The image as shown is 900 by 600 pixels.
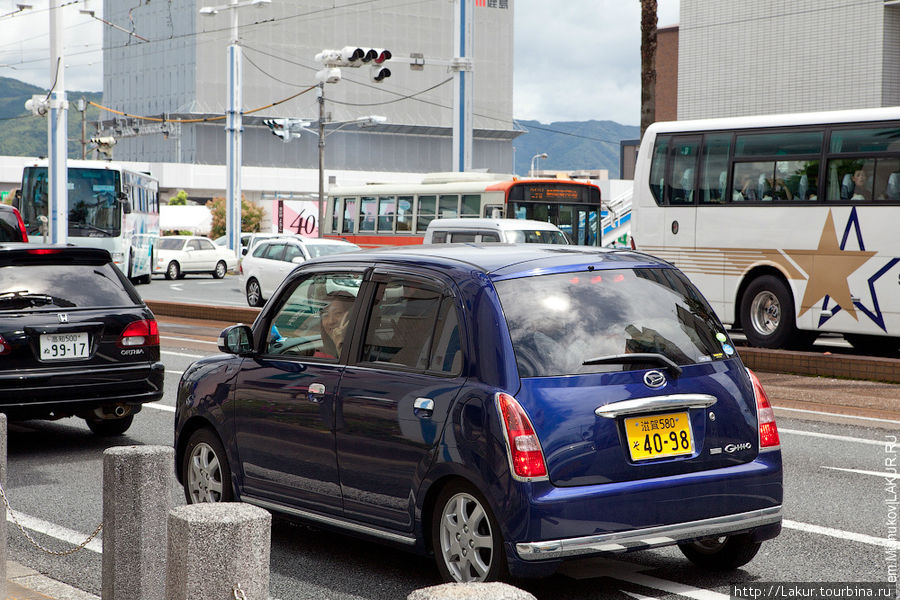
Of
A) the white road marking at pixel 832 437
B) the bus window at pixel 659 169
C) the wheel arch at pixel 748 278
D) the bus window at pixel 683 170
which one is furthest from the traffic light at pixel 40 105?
the white road marking at pixel 832 437

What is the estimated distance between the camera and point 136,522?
485 cm

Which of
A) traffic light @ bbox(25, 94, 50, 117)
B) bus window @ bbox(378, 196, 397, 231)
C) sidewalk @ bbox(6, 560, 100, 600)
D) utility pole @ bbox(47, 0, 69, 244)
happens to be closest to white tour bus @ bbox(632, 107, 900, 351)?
sidewalk @ bbox(6, 560, 100, 600)

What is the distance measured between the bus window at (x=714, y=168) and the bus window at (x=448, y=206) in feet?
40.2

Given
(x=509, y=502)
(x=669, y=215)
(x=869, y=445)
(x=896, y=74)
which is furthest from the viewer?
(x=896, y=74)

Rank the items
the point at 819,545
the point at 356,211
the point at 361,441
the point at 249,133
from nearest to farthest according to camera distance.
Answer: the point at 361,441, the point at 819,545, the point at 356,211, the point at 249,133

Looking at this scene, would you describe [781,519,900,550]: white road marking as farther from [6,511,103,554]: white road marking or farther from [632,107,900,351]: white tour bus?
[632,107,900,351]: white tour bus

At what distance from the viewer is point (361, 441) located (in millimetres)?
5578

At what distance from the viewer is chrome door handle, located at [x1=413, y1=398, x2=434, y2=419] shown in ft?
17.1

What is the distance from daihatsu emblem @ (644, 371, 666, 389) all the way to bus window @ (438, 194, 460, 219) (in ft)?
81.1

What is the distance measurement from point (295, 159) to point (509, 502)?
344ft

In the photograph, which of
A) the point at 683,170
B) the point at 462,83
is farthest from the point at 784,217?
the point at 462,83

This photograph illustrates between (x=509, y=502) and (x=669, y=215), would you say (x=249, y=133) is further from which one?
(x=509, y=502)

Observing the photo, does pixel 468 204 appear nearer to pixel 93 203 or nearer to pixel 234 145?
pixel 93 203

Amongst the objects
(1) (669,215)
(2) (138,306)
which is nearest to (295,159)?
(1) (669,215)
